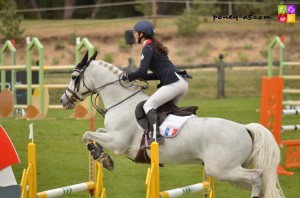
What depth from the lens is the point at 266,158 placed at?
22.2ft

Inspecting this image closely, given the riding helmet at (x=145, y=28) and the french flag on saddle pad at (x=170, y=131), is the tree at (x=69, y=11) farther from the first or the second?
the french flag on saddle pad at (x=170, y=131)

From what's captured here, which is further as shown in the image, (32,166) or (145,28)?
(145,28)

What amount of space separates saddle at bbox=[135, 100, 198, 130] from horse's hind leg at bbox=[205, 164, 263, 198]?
616mm

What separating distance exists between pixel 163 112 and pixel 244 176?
102 cm

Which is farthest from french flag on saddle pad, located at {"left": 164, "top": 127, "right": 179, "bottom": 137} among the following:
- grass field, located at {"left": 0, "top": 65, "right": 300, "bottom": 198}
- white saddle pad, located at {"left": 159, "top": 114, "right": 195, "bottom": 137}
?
grass field, located at {"left": 0, "top": 65, "right": 300, "bottom": 198}

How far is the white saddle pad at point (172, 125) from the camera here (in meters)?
6.88

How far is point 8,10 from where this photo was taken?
89.8 ft

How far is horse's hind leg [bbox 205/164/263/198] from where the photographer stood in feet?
22.0

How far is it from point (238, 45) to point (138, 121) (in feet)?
74.7

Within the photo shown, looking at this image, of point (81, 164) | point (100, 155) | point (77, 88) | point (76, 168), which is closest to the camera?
point (100, 155)

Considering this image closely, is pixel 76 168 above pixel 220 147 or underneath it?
underneath

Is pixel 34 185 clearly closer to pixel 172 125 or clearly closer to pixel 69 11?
pixel 172 125

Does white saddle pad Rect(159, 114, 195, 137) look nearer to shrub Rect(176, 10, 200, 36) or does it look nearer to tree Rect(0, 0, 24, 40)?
tree Rect(0, 0, 24, 40)

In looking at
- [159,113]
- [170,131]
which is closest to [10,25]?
[159,113]
